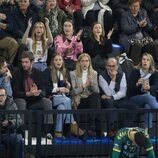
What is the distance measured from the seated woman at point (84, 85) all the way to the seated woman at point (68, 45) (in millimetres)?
585

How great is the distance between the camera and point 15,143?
10.8 m

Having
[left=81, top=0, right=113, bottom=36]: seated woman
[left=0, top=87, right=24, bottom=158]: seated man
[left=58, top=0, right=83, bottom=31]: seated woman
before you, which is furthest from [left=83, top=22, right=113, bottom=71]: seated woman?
[left=0, top=87, right=24, bottom=158]: seated man

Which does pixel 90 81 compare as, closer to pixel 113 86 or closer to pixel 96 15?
pixel 113 86

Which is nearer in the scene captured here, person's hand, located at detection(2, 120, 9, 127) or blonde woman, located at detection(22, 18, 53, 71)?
person's hand, located at detection(2, 120, 9, 127)

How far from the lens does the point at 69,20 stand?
1388 cm

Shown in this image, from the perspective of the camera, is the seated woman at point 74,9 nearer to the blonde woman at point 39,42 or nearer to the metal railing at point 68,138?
the blonde woman at point 39,42

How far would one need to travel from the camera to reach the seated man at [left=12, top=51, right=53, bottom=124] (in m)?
12.0

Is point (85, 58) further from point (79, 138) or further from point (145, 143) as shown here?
point (145, 143)

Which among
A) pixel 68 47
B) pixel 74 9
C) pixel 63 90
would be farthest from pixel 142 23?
pixel 63 90

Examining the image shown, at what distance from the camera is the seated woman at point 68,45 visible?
1356 cm

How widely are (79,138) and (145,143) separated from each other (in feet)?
6.31

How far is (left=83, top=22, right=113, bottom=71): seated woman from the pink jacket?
27cm

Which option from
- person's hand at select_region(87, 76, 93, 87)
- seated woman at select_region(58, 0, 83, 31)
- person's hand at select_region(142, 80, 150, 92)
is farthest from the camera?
seated woman at select_region(58, 0, 83, 31)

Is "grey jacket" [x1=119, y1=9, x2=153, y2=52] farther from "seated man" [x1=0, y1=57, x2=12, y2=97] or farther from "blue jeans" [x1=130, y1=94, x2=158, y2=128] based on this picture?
"seated man" [x1=0, y1=57, x2=12, y2=97]
